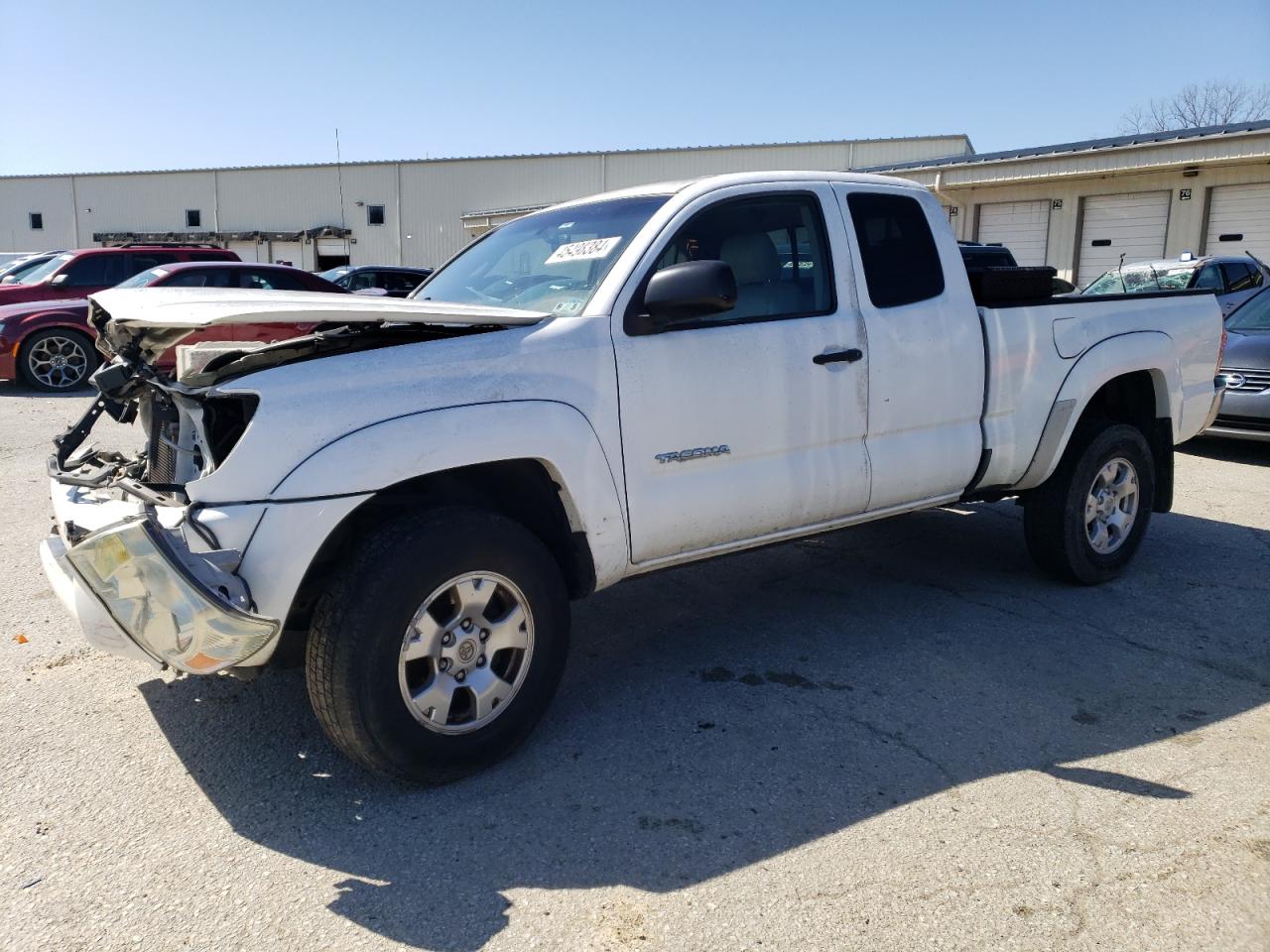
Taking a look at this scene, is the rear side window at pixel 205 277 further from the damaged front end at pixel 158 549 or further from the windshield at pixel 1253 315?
the windshield at pixel 1253 315

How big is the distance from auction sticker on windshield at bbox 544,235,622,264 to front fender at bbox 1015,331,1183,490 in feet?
7.96

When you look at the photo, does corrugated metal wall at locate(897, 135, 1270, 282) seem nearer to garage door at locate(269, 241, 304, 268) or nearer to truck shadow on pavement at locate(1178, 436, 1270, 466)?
truck shadow on pavement at locate(1178, 436, 1270, 466)

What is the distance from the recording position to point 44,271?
13.5m

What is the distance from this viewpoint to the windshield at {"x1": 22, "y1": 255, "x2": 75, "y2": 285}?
1319 cm

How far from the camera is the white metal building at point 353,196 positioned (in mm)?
39219

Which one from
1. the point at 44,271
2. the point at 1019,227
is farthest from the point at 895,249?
the point at 1019,227

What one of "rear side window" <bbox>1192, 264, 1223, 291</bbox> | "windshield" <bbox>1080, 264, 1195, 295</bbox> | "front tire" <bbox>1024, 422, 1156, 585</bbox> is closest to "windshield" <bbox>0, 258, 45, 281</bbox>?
"front tire" <bbox>1024, 422, 1156, 585</bbox>

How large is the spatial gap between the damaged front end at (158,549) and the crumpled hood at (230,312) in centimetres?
9

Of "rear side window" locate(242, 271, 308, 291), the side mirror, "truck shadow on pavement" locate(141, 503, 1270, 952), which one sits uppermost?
the side mirror

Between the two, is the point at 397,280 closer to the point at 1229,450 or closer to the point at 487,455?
the point at 1229,450

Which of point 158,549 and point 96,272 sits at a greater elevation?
point 96,272

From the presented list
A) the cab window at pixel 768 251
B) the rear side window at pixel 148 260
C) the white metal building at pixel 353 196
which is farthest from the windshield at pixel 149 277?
the white metal building at pixel 353 196

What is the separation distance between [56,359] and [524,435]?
1099cm

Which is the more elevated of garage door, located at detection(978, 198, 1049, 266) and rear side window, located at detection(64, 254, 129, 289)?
garage door, located at detection(978, 198, 1049, 266)
